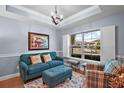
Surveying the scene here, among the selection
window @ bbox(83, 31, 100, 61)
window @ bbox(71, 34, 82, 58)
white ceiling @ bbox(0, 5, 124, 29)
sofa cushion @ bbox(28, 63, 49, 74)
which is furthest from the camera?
window @ bbox(71, 34, 82, 58)

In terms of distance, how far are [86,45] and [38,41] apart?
7.48 feet

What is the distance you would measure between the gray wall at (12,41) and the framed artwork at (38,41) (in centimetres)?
17

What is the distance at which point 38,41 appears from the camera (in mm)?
4086

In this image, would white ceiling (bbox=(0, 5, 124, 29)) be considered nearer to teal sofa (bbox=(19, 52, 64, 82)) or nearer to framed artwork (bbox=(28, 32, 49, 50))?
framed artwork (bbox=(28, 32, 49, 50))

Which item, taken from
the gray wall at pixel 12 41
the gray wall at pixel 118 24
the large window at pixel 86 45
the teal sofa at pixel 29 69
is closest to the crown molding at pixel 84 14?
the gray wall at pixel 118 24

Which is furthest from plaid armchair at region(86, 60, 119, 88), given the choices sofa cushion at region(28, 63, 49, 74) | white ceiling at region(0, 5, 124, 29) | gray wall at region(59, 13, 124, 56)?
sofa cushion at region(28, 63, 49, 74)

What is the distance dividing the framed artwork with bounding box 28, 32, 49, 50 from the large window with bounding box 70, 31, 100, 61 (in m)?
1.44

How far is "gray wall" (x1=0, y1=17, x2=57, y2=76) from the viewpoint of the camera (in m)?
3.07

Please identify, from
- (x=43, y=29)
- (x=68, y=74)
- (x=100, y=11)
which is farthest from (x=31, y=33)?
(x=100, y=11)

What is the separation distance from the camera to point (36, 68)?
298 centimetres

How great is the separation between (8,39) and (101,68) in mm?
3367

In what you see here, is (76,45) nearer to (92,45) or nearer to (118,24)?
(92,45)

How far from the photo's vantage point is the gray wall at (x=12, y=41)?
3068mm

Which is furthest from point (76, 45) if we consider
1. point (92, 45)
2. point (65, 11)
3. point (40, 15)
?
point (40, 15)
